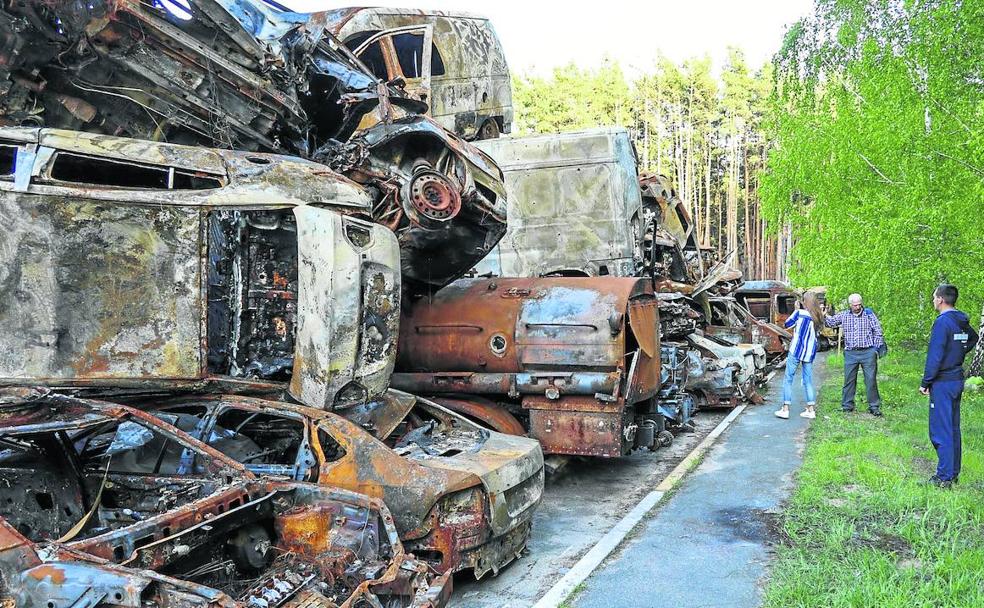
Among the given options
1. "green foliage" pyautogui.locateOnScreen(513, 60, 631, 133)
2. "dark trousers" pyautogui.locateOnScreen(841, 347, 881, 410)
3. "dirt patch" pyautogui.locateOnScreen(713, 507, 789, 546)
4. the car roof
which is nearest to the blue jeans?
"dark trousers" pyautogui.locateOnScreen(841, 347, 881, 410)

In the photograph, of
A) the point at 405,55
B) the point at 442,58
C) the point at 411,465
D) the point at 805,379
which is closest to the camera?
the point at 411,465

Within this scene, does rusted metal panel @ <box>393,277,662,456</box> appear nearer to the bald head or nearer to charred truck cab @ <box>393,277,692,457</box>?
charred truck cab @ <box>393,277,692,457</box>

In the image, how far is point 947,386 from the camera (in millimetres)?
6746

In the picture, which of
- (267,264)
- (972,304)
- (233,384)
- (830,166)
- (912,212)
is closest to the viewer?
(233,384)

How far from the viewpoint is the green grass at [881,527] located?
4.52 metres

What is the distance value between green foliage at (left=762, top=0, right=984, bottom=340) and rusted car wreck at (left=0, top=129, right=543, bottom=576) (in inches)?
244

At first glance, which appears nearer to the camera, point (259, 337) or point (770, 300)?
point (259, 337)

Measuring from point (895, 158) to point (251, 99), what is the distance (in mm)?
8772

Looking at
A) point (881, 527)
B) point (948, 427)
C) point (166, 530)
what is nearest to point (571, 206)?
point (948, 427)

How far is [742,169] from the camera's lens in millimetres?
40938

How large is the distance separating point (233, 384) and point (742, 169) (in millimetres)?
38816

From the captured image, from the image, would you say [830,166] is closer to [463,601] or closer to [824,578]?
[824,578]

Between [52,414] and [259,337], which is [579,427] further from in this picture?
[52,414]

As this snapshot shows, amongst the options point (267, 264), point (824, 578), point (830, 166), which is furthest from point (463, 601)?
point (830, 166)
